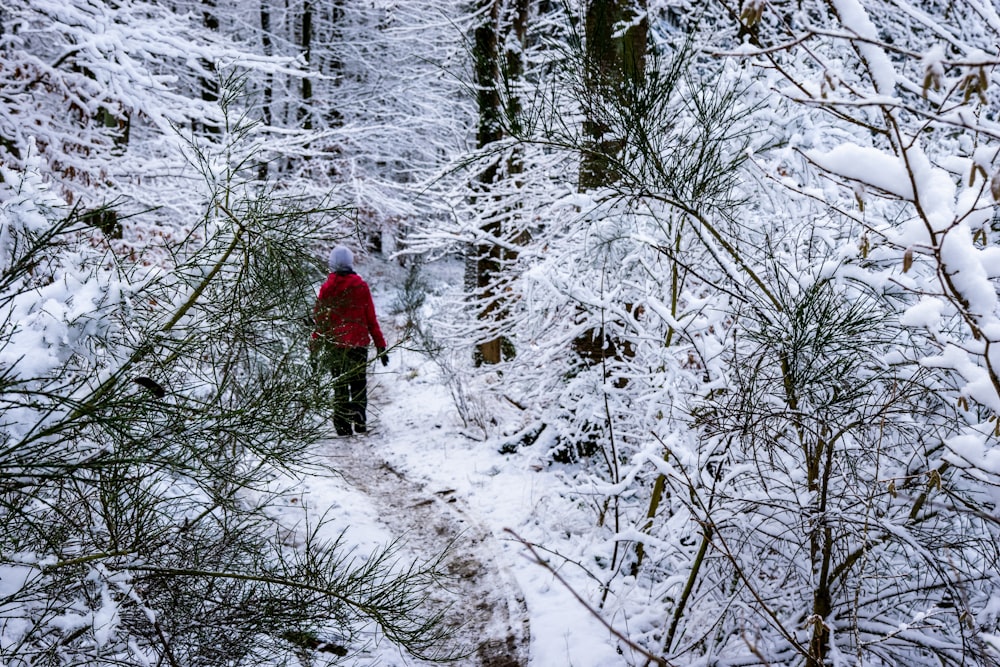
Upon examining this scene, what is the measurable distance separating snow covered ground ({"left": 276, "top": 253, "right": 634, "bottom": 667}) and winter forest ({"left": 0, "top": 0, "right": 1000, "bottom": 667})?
64mm

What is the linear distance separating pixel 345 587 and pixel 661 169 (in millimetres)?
2393

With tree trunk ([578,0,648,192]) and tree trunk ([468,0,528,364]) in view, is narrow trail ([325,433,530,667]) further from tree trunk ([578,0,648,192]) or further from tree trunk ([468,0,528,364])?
tree trunk ([578,0,648,192])

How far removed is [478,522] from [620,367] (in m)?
1.78

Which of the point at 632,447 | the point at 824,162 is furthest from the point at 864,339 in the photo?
the point at 632,447

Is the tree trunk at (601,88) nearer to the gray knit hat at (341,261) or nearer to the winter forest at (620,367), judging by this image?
the winter forest at (620,367)

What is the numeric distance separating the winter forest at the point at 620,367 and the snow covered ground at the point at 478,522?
0.06 meters

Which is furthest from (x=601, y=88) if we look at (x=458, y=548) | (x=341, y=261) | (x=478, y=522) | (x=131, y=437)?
(x=341, y=261)

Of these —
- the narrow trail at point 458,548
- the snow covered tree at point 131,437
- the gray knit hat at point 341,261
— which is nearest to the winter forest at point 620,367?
the snow covered tree at point 131,437

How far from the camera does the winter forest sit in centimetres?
178

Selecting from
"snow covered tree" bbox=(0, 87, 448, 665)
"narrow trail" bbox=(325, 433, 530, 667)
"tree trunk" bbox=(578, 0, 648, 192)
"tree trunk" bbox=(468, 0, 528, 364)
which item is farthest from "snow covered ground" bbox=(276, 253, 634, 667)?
"tree trunk" bbox=(578, 0, 648, 192)

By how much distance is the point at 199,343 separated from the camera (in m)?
2.53

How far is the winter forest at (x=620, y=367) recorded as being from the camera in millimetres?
1780

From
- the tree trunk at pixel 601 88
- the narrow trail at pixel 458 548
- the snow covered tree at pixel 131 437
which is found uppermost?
the tree trunk at pixel 601 88

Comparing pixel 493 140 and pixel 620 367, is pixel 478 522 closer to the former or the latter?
pixel 620 367
